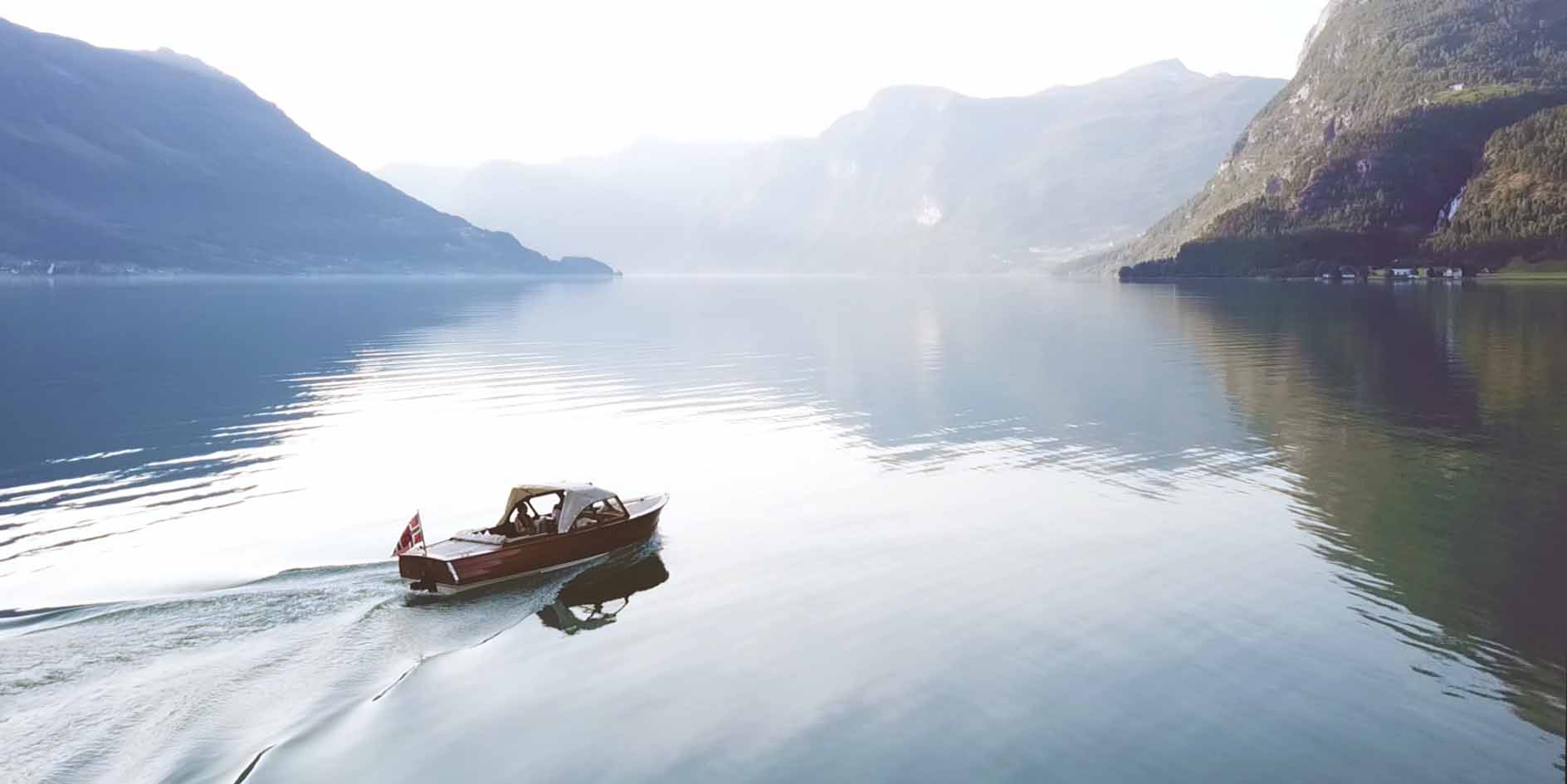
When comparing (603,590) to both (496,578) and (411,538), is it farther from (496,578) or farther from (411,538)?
(411,538)

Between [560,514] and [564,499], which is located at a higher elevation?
[564,499]

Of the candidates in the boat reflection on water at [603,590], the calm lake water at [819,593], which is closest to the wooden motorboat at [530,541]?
the boat reflection on water at [603,590]

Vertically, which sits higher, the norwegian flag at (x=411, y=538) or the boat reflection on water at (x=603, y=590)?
the norwegian flag at (x=411, y=538)

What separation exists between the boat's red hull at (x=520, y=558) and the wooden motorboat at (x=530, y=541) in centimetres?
3

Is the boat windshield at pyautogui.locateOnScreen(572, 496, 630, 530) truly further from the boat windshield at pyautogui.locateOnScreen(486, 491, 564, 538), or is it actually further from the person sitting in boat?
the person sitting in boat

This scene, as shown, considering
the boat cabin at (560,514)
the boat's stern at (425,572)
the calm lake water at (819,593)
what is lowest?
the calm lake water at (819,593)

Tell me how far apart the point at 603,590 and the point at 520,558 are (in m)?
3.16

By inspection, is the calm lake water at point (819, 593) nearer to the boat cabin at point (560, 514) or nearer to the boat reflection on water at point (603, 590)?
the boat reflection on water at point (603, 590)

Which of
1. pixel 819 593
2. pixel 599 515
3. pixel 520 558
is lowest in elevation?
pixel 819 593

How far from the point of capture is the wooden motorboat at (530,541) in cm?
3338

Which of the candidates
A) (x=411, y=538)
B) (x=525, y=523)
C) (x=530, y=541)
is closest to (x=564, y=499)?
(x=525, y=523)

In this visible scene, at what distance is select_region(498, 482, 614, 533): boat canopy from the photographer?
121 ft

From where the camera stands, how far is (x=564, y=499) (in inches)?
1471

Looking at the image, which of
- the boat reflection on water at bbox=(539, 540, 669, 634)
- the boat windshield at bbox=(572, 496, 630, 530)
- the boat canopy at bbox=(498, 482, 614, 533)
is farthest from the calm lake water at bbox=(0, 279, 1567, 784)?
the boat canopy at bbox=(498, 482, 614, 533)
